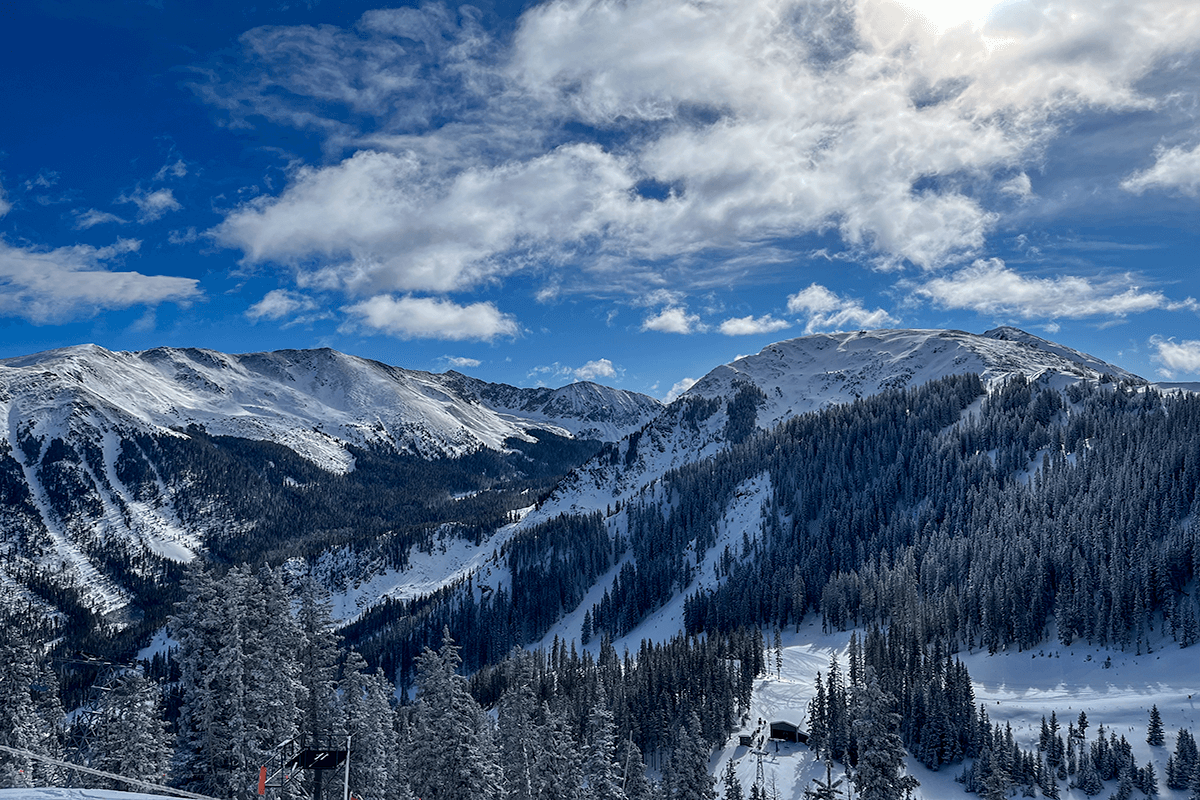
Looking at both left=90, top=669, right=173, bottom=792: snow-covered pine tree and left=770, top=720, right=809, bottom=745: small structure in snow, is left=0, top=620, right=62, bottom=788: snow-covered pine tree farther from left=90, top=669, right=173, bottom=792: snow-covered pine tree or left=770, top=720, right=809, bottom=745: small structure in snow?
left=770, top=720, right=809, bottom=745: small structure in snow

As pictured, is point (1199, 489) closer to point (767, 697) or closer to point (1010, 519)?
point (1010, 519)

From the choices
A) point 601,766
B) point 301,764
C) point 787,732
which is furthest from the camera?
point 787,732

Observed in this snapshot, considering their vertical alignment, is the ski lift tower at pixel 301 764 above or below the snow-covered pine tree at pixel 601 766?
above

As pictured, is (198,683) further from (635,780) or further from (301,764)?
(635,780)

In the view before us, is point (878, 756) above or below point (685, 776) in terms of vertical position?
above

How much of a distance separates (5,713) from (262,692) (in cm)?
1566

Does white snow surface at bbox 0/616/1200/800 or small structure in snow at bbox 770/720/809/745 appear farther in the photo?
small structure in snow at bbox 770/720/809/745

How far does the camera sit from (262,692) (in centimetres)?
3145

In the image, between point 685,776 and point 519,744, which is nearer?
point 519,744

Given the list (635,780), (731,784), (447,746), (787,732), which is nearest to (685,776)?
(635,780)

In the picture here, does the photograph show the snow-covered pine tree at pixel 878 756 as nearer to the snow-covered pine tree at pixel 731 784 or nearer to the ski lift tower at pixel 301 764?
the snow-covered pine tree at pixel 731 784

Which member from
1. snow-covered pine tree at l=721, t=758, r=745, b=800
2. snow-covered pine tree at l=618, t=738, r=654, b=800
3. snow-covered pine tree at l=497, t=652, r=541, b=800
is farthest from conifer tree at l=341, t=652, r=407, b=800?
snow-covered pine tree at l=721, t=758, r=745, b=800

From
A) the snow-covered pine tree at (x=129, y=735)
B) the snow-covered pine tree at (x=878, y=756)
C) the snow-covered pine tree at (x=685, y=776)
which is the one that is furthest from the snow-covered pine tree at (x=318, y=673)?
the snow-covered pine tree at (x=878, y=756)

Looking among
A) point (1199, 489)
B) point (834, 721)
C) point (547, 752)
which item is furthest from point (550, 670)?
point (1199, 489)
